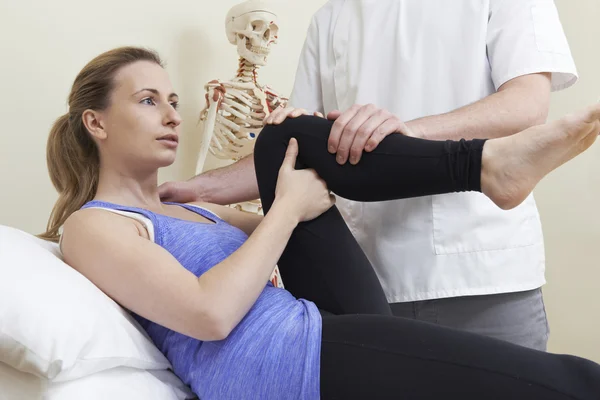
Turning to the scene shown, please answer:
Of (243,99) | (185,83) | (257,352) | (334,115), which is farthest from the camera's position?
(185,83)

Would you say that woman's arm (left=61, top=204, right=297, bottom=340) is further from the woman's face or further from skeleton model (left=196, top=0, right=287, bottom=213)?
skeleton model (left=196, top=0, right=287, bottom=213)

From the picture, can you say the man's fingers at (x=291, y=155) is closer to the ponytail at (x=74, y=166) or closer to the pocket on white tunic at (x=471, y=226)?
the pocket on white tunic at (x=471, y=226)

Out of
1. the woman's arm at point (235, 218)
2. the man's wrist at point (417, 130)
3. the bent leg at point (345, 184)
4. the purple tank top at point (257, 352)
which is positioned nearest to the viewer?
the purple tank top at point (257, 352)

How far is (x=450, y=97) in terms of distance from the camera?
1.56 metres

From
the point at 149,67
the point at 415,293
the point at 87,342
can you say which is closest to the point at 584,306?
the point at 415,293

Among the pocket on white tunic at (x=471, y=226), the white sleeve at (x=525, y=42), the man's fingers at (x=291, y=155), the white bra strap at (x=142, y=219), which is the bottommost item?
the pocket on white tunic at (x=471, y=226)

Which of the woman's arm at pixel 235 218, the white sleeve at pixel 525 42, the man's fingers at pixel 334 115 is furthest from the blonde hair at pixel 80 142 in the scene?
the white sleeve at pixel 525 42

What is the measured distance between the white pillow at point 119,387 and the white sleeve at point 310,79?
0.90 metres

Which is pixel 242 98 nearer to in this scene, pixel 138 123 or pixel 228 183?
pixel 228 183

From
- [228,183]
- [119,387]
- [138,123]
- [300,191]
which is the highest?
[138,123]

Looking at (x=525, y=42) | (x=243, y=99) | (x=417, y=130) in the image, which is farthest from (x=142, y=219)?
(x=243, y=99)

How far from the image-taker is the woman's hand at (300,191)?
1317 millimetres

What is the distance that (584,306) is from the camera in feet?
10.0

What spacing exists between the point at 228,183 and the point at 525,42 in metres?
0.82
